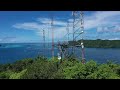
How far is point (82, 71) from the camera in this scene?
12820mm

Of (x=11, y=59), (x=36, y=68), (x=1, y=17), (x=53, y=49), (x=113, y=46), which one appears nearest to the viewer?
(x=36, y=68)

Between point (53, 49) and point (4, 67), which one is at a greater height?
→ point (53, 49)

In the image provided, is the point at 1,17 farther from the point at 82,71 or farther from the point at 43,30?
the point at 82,71
